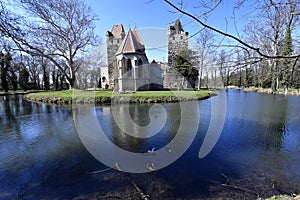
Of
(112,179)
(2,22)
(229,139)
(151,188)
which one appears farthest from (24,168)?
(229,139)

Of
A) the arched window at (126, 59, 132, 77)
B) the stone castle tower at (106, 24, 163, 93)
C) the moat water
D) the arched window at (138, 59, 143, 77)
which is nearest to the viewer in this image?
the moat water

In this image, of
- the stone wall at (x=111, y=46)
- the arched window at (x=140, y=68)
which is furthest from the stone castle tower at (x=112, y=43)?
the arched window at (x=140, y=68)

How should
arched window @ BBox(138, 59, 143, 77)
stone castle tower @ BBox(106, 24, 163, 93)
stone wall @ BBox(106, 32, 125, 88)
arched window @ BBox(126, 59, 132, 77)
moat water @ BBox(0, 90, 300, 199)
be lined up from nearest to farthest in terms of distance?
moat water @ BBox(0, 90, 300, 199) → stone castle tower @ BBox(106, 24, 163, 93) → arched window @ BBox(126, 59, 132, 77) → arched window @ BBox(138, 59, 143, 77) → stone wall @ BBox(106, 32, 125, 88)

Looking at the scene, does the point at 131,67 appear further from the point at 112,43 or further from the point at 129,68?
the point at 112,43

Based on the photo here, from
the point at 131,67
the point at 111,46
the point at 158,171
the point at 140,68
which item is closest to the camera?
the point at 158,171

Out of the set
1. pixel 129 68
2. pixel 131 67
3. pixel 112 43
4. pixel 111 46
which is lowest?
pixel 129 68

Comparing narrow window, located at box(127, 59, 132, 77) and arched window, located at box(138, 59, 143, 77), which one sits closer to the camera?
narrow window, located at box(127, 59, 132, 77)

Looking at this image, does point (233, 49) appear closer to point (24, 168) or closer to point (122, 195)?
point (122, 195)

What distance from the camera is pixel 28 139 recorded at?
6082 millimetres

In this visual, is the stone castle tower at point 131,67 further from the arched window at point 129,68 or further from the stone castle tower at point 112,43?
the stone castle tower at point 112,43

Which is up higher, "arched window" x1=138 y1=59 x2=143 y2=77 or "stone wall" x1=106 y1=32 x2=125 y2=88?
"stone wall" x1=106 y1=32 x2=125 y2=88

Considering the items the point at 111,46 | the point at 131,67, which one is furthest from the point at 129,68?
the point at 111,46

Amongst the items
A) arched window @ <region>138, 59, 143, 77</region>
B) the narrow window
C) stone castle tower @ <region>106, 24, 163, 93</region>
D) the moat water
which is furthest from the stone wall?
the moat water

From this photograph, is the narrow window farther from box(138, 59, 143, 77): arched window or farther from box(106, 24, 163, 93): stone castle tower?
box(138, 59, 143, 77): arched window
